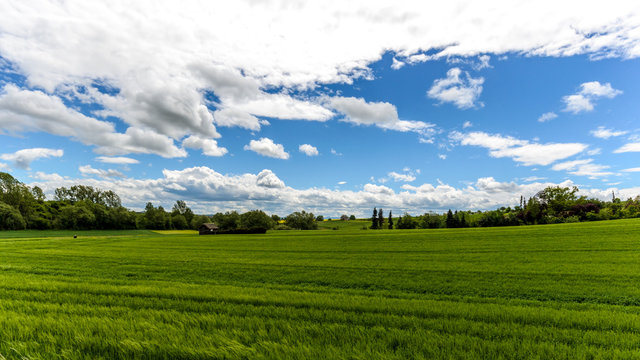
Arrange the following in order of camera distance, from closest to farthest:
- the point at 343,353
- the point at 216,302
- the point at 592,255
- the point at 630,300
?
the point at 343,353
the point at 216,302
the point at 630,300
the point at 592,255

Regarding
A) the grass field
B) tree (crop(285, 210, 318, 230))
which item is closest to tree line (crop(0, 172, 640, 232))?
tree (crop(285, 210, 318, 230))

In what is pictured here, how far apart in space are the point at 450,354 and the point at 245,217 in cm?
11121

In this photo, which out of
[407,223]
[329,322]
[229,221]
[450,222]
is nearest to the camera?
[329,322]

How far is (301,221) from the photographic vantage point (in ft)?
383

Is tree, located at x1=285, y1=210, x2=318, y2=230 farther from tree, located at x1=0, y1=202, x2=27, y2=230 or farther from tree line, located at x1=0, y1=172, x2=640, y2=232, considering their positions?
tree, located at x1=0, y1=202, x2=27, y2=230

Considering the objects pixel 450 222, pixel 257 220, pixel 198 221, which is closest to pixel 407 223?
pixel 450 222

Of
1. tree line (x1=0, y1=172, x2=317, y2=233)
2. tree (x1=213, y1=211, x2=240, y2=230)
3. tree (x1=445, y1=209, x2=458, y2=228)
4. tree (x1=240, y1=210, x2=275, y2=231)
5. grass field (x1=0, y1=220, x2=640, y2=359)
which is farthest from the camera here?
tree (x1=213, y1=211, x2=240, y2=230)

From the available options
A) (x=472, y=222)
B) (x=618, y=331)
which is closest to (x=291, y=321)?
(x=618, y=331)

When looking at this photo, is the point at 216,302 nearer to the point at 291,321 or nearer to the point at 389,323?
the point at 291,321

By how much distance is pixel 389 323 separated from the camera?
6.18m

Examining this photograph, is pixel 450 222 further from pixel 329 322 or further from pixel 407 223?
pixel 329 322

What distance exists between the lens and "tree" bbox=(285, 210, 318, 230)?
382 ft

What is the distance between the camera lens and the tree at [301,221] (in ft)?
382

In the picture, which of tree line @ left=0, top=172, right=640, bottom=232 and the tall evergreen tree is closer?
tree line @ left=0, top=172, right=640, bottom=232
